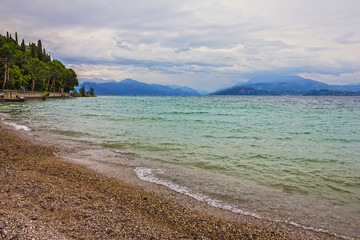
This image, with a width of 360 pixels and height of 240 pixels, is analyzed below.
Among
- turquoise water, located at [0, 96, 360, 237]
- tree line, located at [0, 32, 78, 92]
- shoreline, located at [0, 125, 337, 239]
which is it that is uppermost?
tree line, located at [0, 32, 78, 92]

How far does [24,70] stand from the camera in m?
112

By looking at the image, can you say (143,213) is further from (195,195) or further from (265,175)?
(265,175)

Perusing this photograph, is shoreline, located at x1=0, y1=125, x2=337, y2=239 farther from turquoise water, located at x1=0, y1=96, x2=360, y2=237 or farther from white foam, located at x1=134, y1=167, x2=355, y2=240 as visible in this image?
turquoise water, located at x1=0, y1=96, x2=360, y2=237

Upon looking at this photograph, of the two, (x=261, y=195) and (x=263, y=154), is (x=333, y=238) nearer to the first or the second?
(x=261, y=195)

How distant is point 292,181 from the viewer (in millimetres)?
9281

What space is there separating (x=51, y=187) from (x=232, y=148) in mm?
10962

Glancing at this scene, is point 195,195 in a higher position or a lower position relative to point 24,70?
lower

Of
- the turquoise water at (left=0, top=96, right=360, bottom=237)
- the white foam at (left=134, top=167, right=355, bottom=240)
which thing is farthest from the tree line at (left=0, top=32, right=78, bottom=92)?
the white foam at (left=134, top=167, right=355, bottom=240)

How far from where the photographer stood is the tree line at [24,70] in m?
88.8

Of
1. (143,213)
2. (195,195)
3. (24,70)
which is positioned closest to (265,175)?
(195,195)

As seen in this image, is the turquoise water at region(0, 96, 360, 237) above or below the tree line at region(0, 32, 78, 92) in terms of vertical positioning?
below

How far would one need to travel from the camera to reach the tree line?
88812mm

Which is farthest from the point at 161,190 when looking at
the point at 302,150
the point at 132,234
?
the point at 302,150

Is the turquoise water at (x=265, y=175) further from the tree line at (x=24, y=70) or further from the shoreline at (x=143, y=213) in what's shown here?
the tree line at (x=24, y=70)
